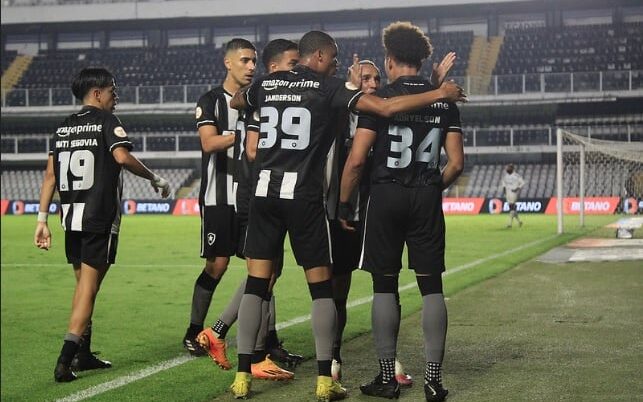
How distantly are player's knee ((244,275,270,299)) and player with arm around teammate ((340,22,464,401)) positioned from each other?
0.55 meters

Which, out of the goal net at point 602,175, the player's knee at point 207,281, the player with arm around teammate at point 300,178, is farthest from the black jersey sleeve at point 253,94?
the goal net at point 602,175

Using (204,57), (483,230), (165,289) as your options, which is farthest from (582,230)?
(204,57)

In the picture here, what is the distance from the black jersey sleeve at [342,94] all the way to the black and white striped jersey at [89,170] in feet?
4.80

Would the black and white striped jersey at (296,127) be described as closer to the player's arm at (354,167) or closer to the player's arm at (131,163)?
the player's arm at (354,167)

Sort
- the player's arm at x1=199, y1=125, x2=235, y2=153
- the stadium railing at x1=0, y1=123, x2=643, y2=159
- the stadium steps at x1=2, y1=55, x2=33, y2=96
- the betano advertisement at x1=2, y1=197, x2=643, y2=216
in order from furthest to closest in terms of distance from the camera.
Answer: the stadium steps at x1=2, y1=55, x2=33, y2=96, the stadium railing at x1=0, y1=123, x2=643, y2=159, the betano advertisement at x1=2, y1=197, x2=643, y2=216, the player's arm at x1=199, y1=125, x2=235, y2=153

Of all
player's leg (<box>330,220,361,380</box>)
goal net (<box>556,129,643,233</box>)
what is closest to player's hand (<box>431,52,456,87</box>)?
player's leg (<box>330,220,361,380</box>)

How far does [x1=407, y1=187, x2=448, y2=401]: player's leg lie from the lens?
485 cm

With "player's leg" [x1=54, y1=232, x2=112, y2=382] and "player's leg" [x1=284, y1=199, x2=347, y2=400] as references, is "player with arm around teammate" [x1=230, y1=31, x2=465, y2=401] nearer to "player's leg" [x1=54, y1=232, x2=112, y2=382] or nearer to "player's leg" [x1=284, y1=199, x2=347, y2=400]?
"player's leg" [x1=284, y1=199, x2=347, y2=400]

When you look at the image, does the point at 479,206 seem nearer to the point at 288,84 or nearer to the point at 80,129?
the point at 80,129

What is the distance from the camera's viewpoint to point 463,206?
35.8m

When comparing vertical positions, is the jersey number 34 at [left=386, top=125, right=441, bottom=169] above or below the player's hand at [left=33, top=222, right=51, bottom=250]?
above

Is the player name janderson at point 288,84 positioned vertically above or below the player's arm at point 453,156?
above

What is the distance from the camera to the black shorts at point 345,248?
5414mm

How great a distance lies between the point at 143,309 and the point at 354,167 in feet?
15.1
